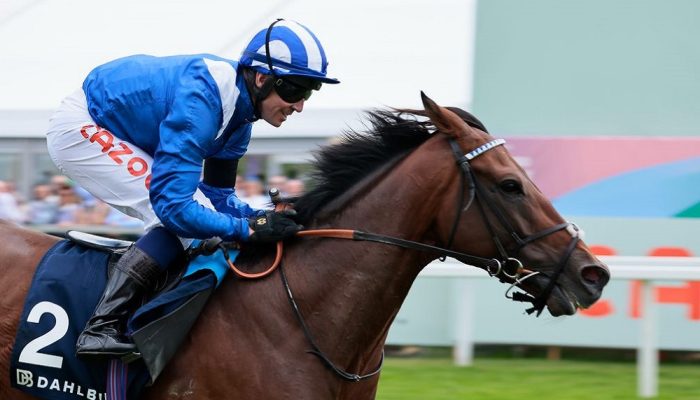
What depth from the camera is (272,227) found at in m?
3.77

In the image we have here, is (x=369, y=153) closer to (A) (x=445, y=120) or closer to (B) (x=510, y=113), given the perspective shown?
(A) (x=445, y=120)

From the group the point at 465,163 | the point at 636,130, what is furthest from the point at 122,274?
the point at 636,130

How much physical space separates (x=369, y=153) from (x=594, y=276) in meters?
0.93

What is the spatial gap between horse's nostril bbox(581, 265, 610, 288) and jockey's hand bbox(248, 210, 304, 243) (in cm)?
102

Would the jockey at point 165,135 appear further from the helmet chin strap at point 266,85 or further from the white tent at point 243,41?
the white tent at point 243,41

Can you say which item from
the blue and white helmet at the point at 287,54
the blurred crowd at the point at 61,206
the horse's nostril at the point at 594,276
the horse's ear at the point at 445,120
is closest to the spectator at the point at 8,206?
the blurred crowd at the point at 61,206

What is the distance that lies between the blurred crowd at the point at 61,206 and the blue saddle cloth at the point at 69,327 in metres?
5.62

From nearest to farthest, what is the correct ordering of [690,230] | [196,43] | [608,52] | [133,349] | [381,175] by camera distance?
1. [133,349]
2. [381,175]
3. [690,230]
4. [608,52]
5. [196,43]

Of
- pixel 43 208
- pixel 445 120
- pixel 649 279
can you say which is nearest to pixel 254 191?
pixel 43 208

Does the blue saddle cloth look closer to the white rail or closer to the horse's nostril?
the horse's nostril

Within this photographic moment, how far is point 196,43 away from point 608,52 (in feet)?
13.0

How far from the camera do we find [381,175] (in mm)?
3854

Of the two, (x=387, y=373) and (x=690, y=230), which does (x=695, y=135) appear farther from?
(x=387, y=373)

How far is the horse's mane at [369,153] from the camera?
3.89 meters
